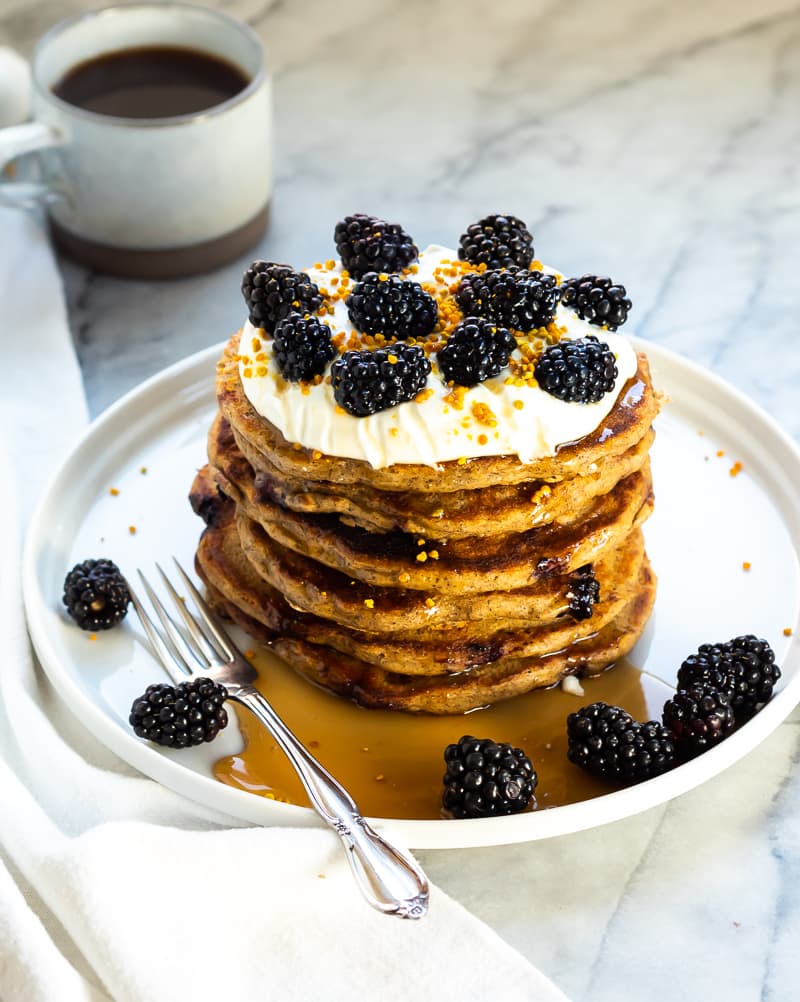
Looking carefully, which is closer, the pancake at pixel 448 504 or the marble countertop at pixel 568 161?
the pancake at pixel 448 504

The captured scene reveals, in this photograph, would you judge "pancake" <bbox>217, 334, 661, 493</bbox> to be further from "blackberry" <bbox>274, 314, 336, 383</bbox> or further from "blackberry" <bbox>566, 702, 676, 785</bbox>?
"blackberry" <bbox>566, 702, 676, 785</bbox>

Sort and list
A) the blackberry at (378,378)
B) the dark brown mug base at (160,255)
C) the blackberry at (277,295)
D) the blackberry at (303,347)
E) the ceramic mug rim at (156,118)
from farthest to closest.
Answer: the dark brown mug base at (160,255) → the ceramic mug rim at (156,118) → the blackberry at (277,295) → the blackberry at (303,347) → the blackberry at (378,378)

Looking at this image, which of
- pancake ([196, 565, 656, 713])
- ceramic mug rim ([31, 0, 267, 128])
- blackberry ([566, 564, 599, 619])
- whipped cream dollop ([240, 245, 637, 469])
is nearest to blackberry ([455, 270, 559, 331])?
whipped cream dollop ([240, 245, 637, 469])

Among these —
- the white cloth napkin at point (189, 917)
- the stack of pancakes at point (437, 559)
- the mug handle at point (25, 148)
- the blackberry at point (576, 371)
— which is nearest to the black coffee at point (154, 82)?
the mug handle at point (25, 148)

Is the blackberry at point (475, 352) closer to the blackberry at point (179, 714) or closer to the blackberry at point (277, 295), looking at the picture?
the blackberry at point (277, 295)

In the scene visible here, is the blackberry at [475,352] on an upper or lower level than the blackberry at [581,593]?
upper

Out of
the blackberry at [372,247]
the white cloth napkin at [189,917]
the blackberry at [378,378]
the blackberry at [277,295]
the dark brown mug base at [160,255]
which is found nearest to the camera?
the white cloth napkin at [189,917]

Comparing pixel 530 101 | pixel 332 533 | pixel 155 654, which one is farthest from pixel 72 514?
pixel 530 101
